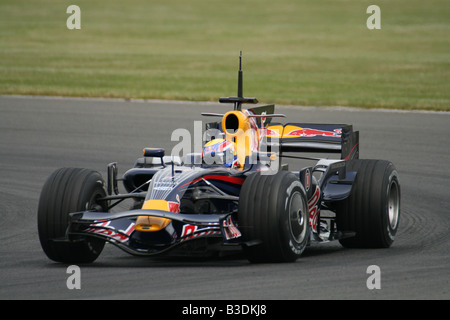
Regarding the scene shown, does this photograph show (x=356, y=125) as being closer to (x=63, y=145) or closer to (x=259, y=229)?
(x=63, y=145)

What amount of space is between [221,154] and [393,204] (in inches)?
77.6

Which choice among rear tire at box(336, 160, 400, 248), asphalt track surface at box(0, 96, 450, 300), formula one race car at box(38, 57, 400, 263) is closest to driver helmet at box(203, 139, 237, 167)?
formula one race car at box(38, 57, 400, 263)

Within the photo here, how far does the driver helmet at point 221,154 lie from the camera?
8.93m

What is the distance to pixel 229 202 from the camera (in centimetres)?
848

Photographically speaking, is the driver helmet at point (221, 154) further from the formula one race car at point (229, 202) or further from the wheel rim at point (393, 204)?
the wheel rim at point (393, 204)

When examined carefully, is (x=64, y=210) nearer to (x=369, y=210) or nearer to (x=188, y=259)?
(x=188, y=259)

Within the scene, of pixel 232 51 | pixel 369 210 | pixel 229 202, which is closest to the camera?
pixel 229 202

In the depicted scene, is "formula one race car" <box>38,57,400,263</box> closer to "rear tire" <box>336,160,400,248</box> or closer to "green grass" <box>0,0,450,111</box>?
"rear tire" <box>336,160,400,248</box>

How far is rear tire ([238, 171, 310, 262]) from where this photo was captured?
24.8 ft

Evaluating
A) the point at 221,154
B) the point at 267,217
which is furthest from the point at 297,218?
the point at 221,154

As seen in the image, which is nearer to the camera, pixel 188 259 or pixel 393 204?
pixel 188 259

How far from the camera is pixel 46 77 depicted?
1172 inches

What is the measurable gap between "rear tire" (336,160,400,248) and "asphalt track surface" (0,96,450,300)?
136 mm

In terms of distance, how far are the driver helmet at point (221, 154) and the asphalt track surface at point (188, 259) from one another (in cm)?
107
